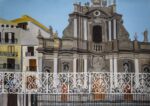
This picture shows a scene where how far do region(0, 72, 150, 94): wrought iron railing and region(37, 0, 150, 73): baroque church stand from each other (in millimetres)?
1010

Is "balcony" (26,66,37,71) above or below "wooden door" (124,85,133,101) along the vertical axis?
above

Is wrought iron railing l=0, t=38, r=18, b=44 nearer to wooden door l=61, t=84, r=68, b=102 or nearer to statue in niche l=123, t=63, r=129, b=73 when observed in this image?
wooden door l=61, t=84, r=68, b=102

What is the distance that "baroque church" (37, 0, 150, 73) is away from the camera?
15336 millimetres

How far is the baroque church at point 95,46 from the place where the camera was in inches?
604

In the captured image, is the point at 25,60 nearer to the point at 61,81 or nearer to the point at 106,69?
the point at 61,81

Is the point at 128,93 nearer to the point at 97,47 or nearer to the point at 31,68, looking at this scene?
the point at 97,47

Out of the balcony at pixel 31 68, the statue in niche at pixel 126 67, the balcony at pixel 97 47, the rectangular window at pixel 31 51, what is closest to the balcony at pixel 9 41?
the rectangular window at pixel 31 51

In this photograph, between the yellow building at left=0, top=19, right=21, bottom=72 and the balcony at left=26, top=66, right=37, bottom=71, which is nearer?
the balcony at left=26, top=66, right=37, bottom=71

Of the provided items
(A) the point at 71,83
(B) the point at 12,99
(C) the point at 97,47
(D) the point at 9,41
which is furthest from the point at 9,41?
(C) the point at 97,47

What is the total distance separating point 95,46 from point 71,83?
213 centimetres

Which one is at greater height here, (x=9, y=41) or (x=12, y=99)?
(x=9, y=41)

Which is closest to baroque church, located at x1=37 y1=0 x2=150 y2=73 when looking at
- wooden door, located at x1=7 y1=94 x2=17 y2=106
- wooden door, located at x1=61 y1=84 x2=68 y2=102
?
wooden door, located at x1=61 y1=84 x2=68 y2=102

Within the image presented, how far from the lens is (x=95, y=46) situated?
611 inches

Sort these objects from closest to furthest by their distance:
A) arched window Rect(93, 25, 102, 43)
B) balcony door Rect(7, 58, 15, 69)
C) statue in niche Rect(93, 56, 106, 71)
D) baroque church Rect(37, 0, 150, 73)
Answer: balcony door Rect(7, 58, 15, 69) < baroque church Rect(37, 0, 150, 73) < statue in niche Rect(93, 56, 106, 71) < arched window Rect(93, 25, 102, 43)
